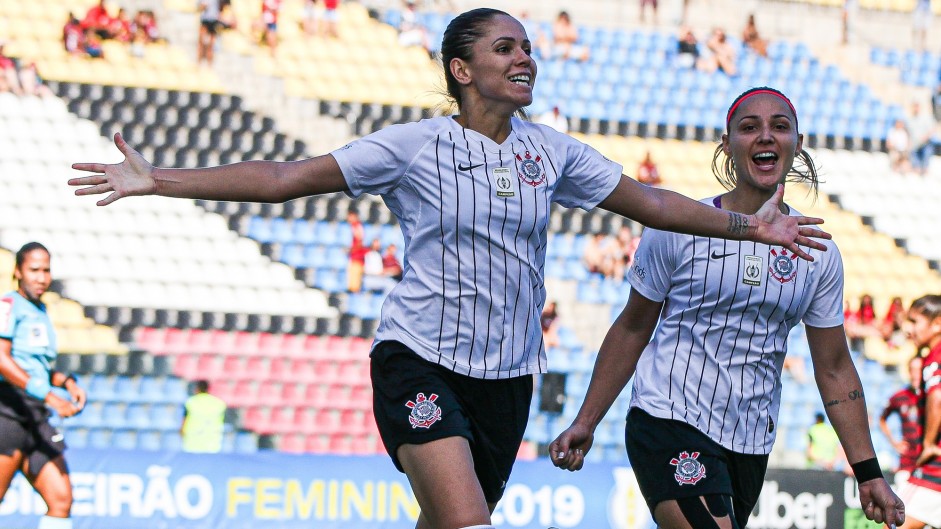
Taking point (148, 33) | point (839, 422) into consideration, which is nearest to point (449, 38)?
point (839, 422)

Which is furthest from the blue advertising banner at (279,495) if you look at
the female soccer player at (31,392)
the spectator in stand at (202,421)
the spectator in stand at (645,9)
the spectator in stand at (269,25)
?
the spectator in stand at (645,9)

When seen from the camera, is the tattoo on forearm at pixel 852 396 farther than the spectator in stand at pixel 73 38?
No

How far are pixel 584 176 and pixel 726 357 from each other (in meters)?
0.82

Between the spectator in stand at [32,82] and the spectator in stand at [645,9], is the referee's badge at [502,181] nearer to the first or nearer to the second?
the spectator in stand at [32,82]

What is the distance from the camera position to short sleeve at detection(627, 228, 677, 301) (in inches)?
184

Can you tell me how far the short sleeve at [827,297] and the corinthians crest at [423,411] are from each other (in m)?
1.50

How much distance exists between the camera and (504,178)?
160 inches

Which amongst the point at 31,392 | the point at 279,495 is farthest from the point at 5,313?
the point at 279,495

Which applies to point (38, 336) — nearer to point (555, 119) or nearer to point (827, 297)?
point (827, 297)

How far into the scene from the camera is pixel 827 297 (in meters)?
4.68

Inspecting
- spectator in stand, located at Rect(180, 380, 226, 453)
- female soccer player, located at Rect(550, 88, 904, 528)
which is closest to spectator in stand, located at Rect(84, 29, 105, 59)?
spectator in stand, located at Rect(180, 380, 226, 453)

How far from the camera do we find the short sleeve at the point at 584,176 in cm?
429

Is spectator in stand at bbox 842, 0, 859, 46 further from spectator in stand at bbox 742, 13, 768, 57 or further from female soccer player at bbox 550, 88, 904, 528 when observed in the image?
female soccer player at bbox 550, 88, 904, 528

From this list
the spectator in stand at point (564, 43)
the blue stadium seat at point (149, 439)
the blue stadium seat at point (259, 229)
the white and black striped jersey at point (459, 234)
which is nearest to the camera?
the white and black striped jersey at point (459, 234)
